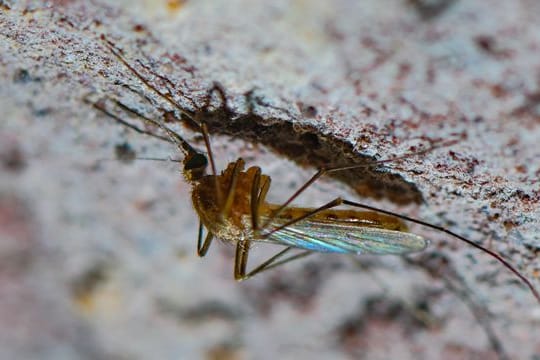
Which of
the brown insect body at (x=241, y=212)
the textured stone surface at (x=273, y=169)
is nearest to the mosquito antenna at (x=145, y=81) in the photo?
the textured stone surface at (x=273, y=169)

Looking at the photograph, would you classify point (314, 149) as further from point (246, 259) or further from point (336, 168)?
point (246, 259)

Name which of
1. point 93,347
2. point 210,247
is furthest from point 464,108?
point 93,347

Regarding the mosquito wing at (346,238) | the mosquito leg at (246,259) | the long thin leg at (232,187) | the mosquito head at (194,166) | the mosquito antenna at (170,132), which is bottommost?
the mosquito leg at (246,259)

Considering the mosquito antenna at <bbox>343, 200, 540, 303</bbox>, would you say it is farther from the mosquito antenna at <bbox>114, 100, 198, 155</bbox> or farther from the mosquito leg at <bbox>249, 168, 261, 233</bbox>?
the mosquito antenna at <bbox>114, 100, 198, 155</bbox>

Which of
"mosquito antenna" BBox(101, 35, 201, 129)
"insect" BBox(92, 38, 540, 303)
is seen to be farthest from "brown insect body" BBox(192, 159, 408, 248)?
"mosquito antenna" BBox(101, 35, 201, 129)

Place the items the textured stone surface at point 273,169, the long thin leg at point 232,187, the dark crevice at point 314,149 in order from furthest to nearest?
1. the long thin leg at point 232,187
2. the dark crevice at point 314,149
3. the textured stone surface at point 273,169

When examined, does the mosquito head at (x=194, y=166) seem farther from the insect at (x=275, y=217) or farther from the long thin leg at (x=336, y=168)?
the long thin leg at (x=336, y=168)

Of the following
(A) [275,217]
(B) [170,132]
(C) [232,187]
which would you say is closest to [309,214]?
(A) [275,217]
